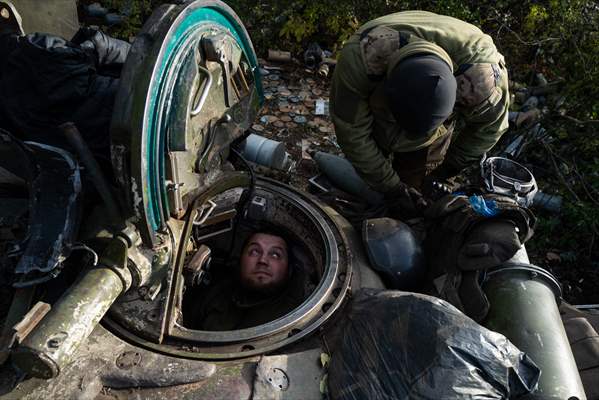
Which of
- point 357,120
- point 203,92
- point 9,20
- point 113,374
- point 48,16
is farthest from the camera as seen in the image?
point 48,16

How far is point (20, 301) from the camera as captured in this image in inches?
85.2

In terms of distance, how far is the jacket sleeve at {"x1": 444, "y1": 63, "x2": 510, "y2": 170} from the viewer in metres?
3.03

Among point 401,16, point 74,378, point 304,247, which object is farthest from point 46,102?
point 401,16

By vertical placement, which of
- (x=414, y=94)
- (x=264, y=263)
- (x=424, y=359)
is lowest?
(x=264, y=263)

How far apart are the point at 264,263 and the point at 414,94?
55.7 inches

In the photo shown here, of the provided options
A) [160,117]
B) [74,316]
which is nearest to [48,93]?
[160,117]

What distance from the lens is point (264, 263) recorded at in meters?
3.19

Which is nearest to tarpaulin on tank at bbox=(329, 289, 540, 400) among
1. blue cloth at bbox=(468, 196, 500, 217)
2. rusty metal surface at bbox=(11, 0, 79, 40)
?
blue cloth at bbox=(468, 196, 500, 217)

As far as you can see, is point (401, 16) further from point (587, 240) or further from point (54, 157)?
point (587, 240)

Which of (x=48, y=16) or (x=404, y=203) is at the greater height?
(x=48, y=16)

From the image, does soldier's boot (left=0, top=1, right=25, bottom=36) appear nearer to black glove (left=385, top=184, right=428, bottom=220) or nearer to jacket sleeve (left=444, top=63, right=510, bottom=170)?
black glove (left=385, top=184, right=428, bottom=220)

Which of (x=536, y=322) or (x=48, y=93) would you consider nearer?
(x=536, y=322)

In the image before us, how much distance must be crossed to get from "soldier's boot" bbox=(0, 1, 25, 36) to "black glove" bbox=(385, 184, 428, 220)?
240 cm

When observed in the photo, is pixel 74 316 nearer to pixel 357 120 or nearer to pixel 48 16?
pixel 357 120
